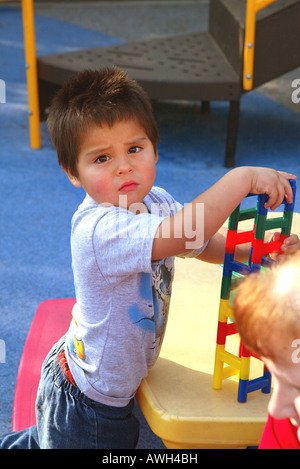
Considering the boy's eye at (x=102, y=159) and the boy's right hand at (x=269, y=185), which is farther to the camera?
the boy's eye at (x=102, y=159)

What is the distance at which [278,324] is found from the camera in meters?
0.85

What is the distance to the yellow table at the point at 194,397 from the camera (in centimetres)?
122

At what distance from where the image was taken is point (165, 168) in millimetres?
3447

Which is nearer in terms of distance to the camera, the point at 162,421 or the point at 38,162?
the point at 162,421

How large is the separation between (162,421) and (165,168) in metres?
2.32

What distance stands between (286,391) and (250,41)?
2473mm

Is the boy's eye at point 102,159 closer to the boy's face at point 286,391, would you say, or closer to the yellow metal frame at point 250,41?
the boy's face at point 286,391

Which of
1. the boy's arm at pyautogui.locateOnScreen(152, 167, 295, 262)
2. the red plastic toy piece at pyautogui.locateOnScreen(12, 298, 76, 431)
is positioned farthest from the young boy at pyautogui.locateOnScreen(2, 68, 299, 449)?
the red plastic toy piece at pyautogui.locateOnScreen(12, 298, 76, 431)

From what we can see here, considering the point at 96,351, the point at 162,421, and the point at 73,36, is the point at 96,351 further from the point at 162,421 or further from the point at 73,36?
the point at 73,36

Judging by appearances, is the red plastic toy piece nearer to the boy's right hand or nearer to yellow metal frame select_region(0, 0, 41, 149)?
the boy's right hand

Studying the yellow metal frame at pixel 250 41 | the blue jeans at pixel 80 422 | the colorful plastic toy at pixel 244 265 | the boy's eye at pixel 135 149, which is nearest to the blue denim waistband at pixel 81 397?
the blue jeans at pixel 80 422

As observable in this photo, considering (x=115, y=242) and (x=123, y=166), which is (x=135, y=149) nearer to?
(x=123, y=166)

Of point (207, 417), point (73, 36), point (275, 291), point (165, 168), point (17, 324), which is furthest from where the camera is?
point (73, 36)

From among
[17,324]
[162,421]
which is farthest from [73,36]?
[162,421]
